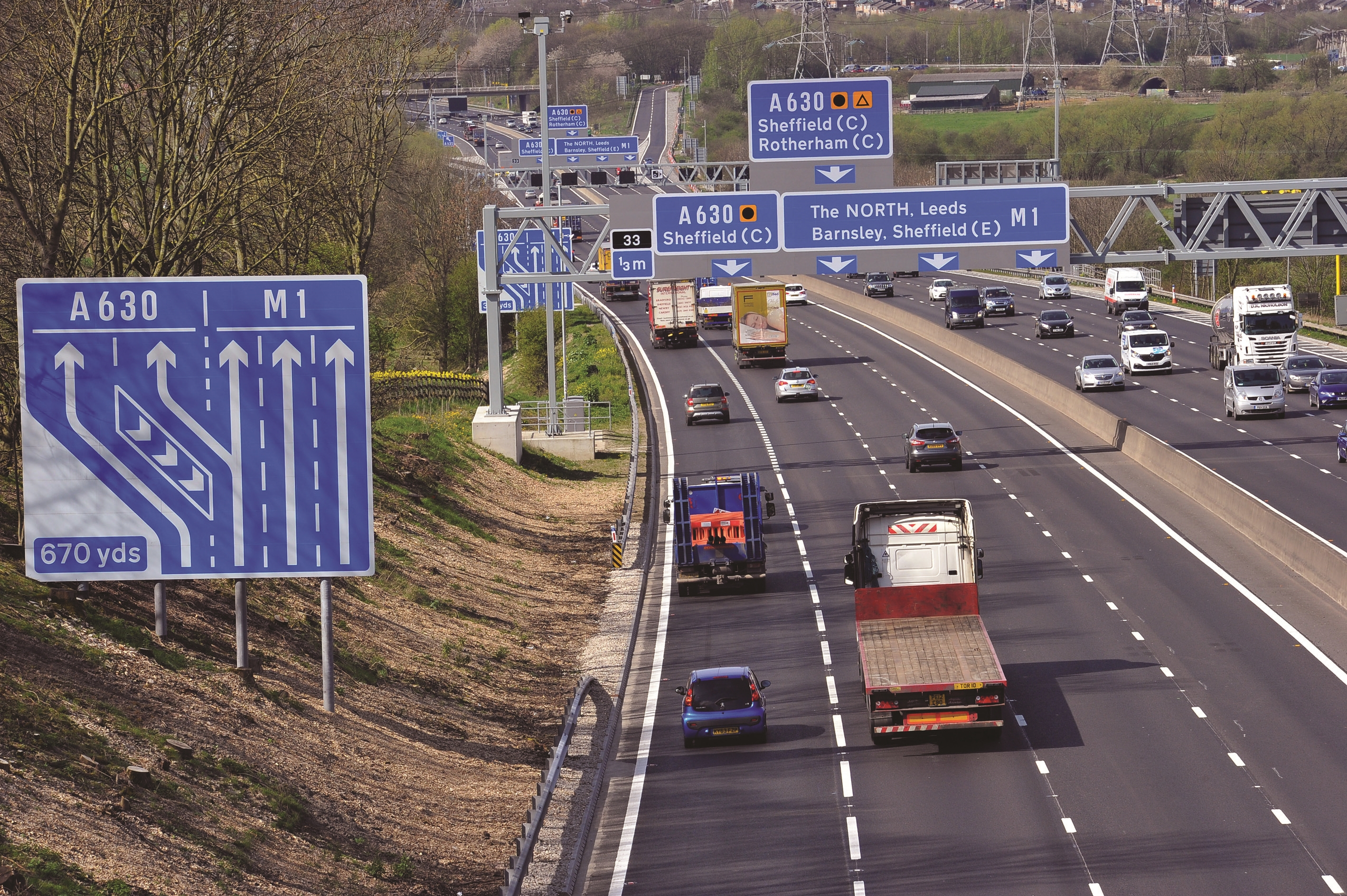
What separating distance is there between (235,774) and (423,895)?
9.20 feet

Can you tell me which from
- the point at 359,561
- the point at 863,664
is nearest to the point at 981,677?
the point at 863,664

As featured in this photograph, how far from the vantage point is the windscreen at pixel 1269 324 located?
6178 cm

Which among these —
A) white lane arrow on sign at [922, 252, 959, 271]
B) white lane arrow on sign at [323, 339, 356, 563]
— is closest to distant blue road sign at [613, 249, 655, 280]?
white lane arrow on sign at [922, 252, 959, 271]

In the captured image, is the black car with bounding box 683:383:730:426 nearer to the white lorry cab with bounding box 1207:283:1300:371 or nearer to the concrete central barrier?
the concrete central barrier

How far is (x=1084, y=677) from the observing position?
93.4 feet

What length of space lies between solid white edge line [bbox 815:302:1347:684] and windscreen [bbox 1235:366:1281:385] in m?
6.89

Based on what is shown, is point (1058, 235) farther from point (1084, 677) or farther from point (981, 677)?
point (981, 677)

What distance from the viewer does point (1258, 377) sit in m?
56.2

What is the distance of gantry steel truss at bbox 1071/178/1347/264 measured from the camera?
4159 cm

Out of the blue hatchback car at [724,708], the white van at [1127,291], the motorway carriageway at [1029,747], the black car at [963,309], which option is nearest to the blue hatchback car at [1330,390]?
the motorway carriageway at [1029,747]

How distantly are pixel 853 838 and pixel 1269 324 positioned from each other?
47166 mm

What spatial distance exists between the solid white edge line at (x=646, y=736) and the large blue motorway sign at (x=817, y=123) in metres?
11.1

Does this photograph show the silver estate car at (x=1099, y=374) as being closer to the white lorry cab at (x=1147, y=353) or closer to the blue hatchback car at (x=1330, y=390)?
the white lorry cab at (x=1147, y=353)

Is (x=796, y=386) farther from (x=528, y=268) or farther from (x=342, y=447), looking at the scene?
(x=342, y=447)
